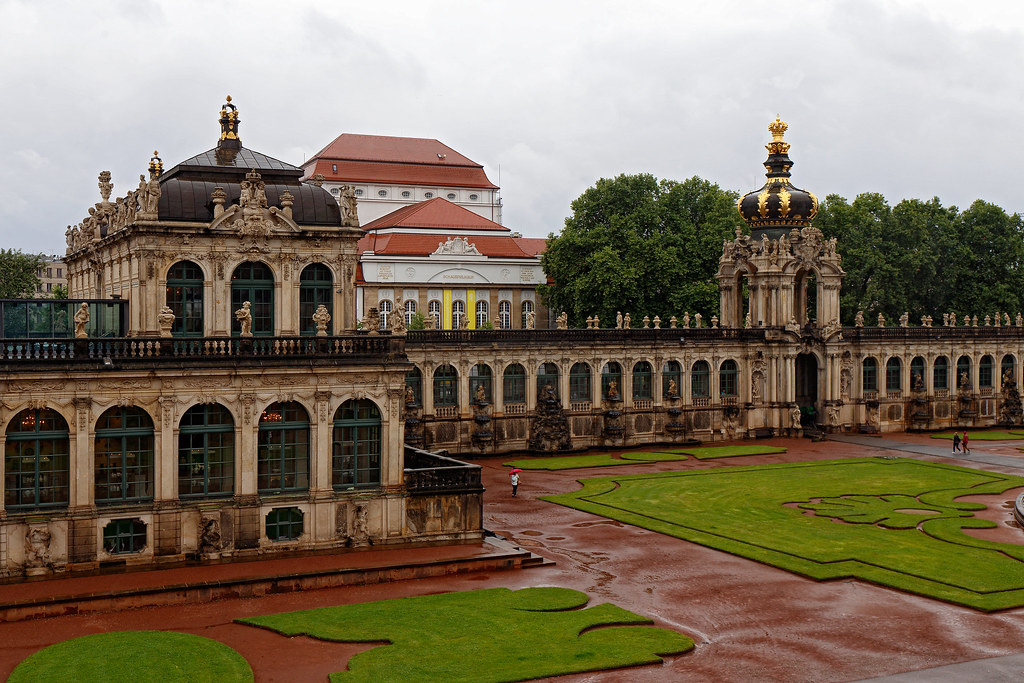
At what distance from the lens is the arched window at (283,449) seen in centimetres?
3672

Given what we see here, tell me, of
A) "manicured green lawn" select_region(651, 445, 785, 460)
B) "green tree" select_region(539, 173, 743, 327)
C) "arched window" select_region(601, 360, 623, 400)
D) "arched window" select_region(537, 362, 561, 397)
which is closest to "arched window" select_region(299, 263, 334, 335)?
"arched window" select_region(537, 362, 561, 397)

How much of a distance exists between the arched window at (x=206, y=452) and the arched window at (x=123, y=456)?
1.03 meters

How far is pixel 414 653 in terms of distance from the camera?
27625 mm

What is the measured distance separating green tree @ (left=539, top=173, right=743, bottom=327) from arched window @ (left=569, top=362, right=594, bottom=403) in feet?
67.1

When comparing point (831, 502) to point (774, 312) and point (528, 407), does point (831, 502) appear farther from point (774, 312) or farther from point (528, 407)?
point (774, 312)

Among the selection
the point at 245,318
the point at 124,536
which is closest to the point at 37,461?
the point at 124,536

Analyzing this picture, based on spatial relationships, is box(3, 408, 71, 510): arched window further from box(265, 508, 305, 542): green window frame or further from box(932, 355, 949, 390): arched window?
box(932, 355, 949, 390): arched window

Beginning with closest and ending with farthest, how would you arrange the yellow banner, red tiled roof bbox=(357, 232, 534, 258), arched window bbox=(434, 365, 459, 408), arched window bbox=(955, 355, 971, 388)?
1. arched window bbox=(434, 365, 459, 408)
2. arched window bbox=(955, 355, 971, 388)
3. red tiled roof bbox=(357, 232, 534, 258)
4. the yellow banner

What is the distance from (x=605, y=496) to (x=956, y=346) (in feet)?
140

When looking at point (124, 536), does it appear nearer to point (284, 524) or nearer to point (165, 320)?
point (284, 524)

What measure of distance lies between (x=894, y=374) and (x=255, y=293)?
5325 centimetres

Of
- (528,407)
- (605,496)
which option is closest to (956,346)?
(528,407)

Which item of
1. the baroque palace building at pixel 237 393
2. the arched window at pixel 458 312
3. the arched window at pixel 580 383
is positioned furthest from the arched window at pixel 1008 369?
the arched window at pixel 458 312

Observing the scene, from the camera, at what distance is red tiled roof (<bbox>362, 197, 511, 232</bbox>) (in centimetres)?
11794
